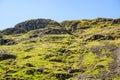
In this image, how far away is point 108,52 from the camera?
647ft

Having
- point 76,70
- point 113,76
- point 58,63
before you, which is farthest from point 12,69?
point 113,76

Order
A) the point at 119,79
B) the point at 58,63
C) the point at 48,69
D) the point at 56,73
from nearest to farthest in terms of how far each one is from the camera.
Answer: the point at 119,79, the point at 56,73, the point at 48,69, the point at 58,63

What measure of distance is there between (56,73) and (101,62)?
2923 cm

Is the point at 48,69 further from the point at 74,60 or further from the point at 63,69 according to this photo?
the point at 74,60

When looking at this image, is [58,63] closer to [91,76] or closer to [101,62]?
[101,62]

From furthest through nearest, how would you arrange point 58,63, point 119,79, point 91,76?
point 58,63, point 91,76, point 119,79

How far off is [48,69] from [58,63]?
53.1 ft

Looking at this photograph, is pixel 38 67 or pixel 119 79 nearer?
pixel 119 79

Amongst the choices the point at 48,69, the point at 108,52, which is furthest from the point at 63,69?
the point at 108,52

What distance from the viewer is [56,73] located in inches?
6654

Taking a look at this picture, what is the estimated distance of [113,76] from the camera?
14925cm

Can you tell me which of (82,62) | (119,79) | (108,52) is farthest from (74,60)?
(119,79)

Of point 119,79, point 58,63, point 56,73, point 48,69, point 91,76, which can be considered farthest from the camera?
point 58,63

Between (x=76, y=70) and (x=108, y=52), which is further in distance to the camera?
(x=108, y=52)
